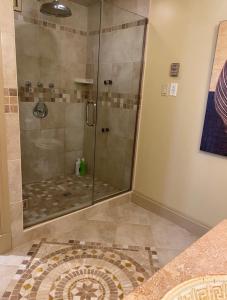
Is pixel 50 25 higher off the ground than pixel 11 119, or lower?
higher

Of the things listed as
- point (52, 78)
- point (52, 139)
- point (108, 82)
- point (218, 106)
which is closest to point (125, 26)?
point (108, 82)

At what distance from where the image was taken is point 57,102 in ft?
9.68

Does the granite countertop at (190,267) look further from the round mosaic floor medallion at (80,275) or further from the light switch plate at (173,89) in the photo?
the light switch plate at (173,89)

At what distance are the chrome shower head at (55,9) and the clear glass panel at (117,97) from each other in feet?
1.38

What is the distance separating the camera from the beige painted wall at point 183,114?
2.01 metres

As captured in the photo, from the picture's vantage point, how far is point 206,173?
2129 mm

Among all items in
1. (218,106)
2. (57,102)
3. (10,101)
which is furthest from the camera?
(57,102)

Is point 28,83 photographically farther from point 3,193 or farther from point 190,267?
point 190,267

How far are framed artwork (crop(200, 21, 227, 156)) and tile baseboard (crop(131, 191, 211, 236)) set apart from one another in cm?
75

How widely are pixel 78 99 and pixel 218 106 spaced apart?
1.81 m

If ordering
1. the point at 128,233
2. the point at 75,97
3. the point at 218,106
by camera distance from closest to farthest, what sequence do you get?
the point at 218,106, the point at 128,233, the point at 75,97

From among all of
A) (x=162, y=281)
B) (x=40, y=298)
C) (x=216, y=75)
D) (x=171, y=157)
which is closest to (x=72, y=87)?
(x=171, y=157)

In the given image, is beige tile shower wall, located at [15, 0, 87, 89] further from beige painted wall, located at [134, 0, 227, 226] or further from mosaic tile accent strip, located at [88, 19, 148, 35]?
beige painted wall, located at [134, 0, 227, 226]

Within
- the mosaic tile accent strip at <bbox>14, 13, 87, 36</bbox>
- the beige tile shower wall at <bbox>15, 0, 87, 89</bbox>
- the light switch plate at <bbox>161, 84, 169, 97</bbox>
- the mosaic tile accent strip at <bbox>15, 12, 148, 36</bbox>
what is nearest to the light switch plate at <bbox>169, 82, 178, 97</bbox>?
the light switch plate at <bbox>161, 84, 169, 97</bbox>
